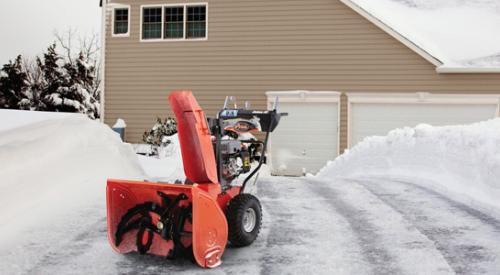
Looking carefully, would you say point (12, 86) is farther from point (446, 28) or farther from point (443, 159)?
point (443, 159)

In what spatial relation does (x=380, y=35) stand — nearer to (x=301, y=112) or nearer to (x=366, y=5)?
(x=366, y=5)

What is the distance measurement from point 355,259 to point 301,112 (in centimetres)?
1226

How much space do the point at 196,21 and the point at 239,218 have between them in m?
14.0

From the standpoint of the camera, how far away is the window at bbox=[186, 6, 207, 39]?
17875 millimetres

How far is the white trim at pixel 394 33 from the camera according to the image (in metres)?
16.1

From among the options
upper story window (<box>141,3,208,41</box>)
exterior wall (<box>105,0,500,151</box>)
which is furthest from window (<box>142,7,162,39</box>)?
exterior wall (<box>105,0,500,151</box>)

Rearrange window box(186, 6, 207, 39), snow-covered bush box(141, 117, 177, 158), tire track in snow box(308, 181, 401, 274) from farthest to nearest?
window box(186, 6, 207, 39), snow-covered bush box(141, 117, 177, 158), tire track in snow box(308, 181, 401, 274)

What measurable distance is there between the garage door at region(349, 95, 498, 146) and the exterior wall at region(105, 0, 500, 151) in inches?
12.3

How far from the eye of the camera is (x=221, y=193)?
5059 millimetres

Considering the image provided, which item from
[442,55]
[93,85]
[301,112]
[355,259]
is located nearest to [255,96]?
[301,112]

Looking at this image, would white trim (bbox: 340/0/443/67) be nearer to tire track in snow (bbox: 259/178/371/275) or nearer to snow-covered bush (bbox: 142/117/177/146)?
snow-covered bush (bbox: 142/117/177/146)

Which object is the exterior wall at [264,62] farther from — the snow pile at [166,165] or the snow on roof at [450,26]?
the snow pile at [166,165]

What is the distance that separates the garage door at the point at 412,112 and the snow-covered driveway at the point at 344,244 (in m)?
8.78

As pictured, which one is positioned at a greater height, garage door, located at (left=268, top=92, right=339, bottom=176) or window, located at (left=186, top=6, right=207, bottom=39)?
window, located at (left=186, top=6, right=207, bottom=39)
